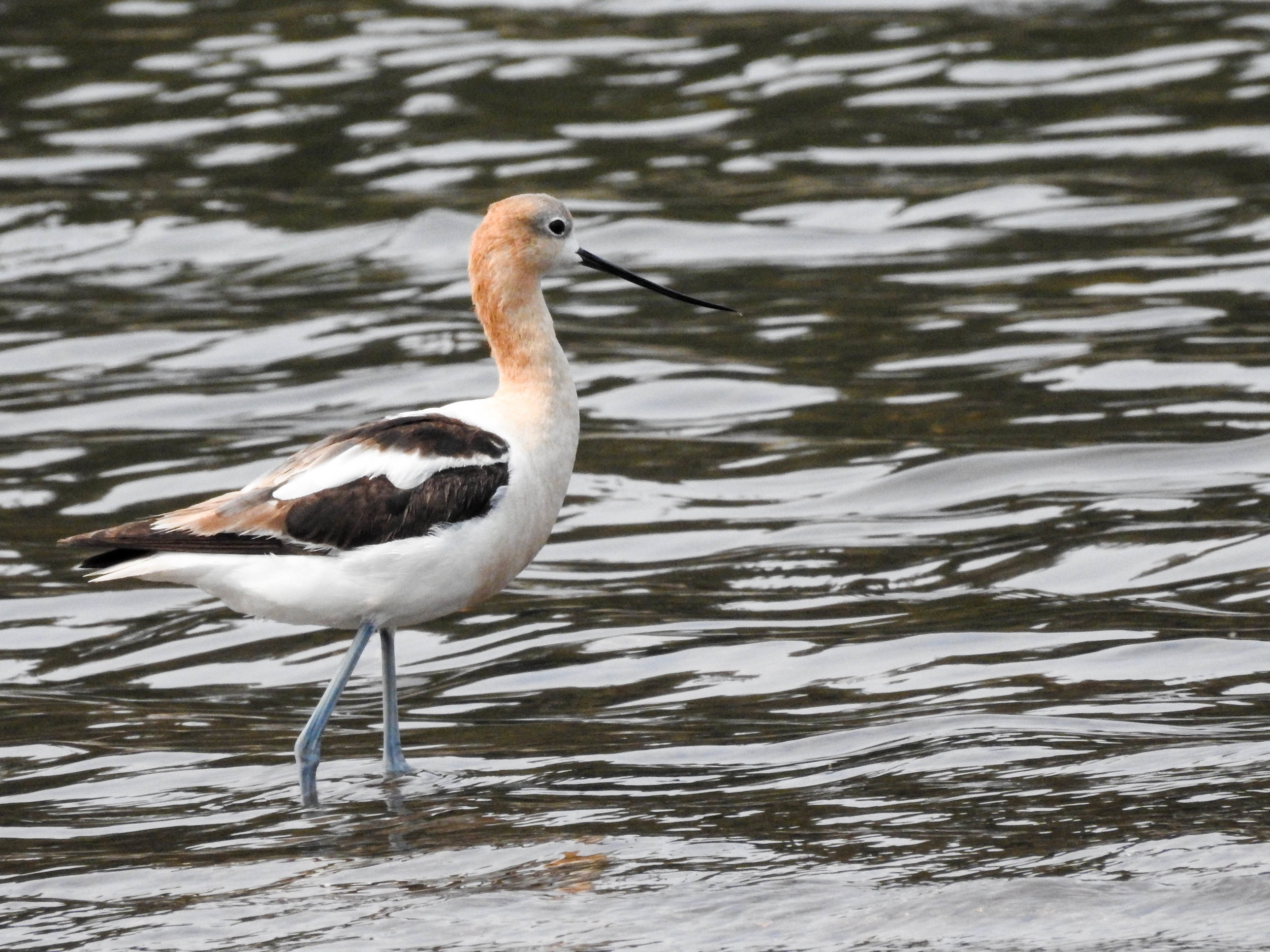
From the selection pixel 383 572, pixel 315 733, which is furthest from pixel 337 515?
pixel 315 733

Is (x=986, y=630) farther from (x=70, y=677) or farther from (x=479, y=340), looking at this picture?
(x=479, y=340)

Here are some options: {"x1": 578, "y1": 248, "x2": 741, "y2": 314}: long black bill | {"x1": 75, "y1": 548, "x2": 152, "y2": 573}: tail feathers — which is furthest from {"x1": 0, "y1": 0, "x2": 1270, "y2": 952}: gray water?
{"x1": 578, "y1": 248, "x2": 741, "y2": 314}: long black bill

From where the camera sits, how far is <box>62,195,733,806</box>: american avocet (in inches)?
329

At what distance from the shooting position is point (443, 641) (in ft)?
35.7

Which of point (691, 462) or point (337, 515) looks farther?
point (691, 462)

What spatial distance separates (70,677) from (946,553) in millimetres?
4536

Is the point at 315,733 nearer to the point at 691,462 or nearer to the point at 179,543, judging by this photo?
the point at 179,543

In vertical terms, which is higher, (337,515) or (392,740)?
(337,515)

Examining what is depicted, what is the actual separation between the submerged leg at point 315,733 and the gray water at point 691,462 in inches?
9.2

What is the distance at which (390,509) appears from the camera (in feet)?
27.6

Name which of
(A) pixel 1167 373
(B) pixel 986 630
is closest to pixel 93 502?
(B) pixel 986 630

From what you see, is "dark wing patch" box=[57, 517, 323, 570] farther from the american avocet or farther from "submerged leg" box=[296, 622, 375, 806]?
"submerged leg" box=[296, 622, 375, 806]

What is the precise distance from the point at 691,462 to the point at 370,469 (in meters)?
4.91

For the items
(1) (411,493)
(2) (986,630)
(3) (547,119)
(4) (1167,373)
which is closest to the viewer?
(1) (411,493)
